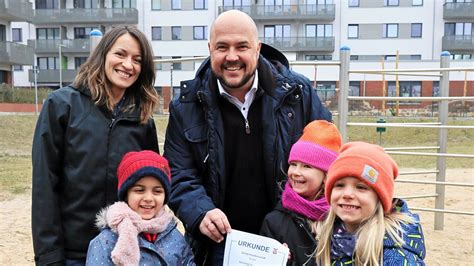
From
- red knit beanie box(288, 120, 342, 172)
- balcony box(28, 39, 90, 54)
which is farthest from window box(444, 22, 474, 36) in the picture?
red knit beanie box(288, 120, 342, 172)

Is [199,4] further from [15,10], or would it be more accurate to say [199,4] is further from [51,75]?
[15,10]

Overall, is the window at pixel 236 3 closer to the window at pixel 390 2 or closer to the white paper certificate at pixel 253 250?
the window at pixel 390 2

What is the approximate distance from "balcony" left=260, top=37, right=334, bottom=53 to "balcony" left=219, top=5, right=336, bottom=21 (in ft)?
5.18

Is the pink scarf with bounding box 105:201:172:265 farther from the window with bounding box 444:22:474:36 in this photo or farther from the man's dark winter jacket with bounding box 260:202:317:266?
the window with bounding box 444:22:474:36

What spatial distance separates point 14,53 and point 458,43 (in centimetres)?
3138

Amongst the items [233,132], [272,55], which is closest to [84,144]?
[233,132]

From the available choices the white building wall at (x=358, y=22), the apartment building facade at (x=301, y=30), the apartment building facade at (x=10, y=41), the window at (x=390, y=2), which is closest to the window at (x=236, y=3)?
the apartment building facade at (x=301, y=30)

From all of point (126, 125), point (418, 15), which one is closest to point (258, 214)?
point (126, 125)

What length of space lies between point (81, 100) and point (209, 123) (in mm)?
663

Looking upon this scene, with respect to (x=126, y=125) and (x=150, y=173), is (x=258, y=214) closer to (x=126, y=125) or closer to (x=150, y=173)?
(x=150, y=173)

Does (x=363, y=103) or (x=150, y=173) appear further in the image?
(x=363, y=103)

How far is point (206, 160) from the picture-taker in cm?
254

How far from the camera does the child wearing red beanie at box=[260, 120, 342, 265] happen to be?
2.24 meters

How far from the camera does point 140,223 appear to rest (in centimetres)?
226
